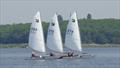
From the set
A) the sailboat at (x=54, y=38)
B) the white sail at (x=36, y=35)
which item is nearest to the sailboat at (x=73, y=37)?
the sailboat at (x=54, y=38)

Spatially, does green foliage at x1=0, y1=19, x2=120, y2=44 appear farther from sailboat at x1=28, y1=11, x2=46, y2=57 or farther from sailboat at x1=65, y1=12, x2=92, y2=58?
sailboat at x1=65, y1=12, x2=92, y2=58

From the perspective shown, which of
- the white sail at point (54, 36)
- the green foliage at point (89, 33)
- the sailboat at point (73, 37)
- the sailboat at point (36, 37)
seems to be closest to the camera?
the white sail at point (54, 36)

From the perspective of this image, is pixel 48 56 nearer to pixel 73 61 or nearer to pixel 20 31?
Answer: pixel 73 61

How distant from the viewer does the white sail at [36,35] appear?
88.0 meters

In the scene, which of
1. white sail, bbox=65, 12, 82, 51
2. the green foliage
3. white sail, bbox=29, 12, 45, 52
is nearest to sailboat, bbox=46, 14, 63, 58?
white sail, bbox=65, 12, 82, 51

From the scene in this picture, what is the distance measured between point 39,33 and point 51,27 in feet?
7.33

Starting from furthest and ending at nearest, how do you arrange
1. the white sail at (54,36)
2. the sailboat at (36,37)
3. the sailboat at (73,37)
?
the sailboat at (73,37) → the sailboat at (36,37) → the white sail at (54,36)

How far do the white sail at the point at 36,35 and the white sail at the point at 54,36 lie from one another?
1400 millimetres

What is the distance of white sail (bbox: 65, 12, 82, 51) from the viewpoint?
88.8 metres

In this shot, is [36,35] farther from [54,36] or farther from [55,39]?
[55,39]

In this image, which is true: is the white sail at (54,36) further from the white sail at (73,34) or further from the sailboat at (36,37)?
the sailboat at (36,37)

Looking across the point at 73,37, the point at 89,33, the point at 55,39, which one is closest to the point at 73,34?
the point at 73,37

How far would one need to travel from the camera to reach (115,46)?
558 feet

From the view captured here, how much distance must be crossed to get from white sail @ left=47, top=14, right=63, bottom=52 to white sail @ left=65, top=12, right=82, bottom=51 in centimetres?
107
